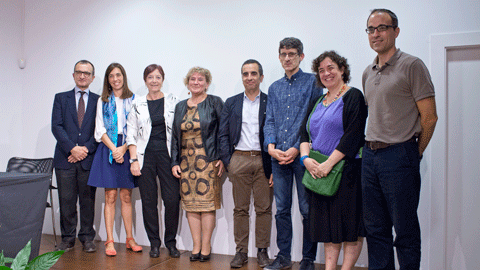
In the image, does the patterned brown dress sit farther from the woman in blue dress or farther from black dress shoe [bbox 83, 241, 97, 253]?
black dress shoe [bbox 83, 241, 97, 253]

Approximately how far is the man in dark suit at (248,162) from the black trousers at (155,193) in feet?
1.83

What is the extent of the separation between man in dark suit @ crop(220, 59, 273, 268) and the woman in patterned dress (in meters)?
0.14

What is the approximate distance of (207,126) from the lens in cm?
347

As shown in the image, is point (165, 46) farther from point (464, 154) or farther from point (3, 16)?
point (464, 154)

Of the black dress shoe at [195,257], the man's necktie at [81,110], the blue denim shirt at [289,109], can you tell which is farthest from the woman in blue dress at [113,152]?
the blue denim shirt at [289,109]

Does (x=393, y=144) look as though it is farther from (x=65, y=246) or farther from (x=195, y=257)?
(x=65, y=246)

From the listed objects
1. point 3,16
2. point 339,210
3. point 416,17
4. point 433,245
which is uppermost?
point 3,16

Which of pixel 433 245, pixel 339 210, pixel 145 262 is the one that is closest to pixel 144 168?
pixel 145 262

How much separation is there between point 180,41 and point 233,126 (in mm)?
1243

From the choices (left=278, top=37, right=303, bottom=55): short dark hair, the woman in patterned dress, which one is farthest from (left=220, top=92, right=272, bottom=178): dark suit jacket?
(left=278, top=37, right=303, bottom=55): short dark hair

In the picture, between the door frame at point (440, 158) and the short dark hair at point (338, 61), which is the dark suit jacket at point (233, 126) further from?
the door frame at point (440, 158)

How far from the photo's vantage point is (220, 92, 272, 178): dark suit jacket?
10.9 ft

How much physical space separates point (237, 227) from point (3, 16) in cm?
368

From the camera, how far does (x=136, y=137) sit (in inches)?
145
